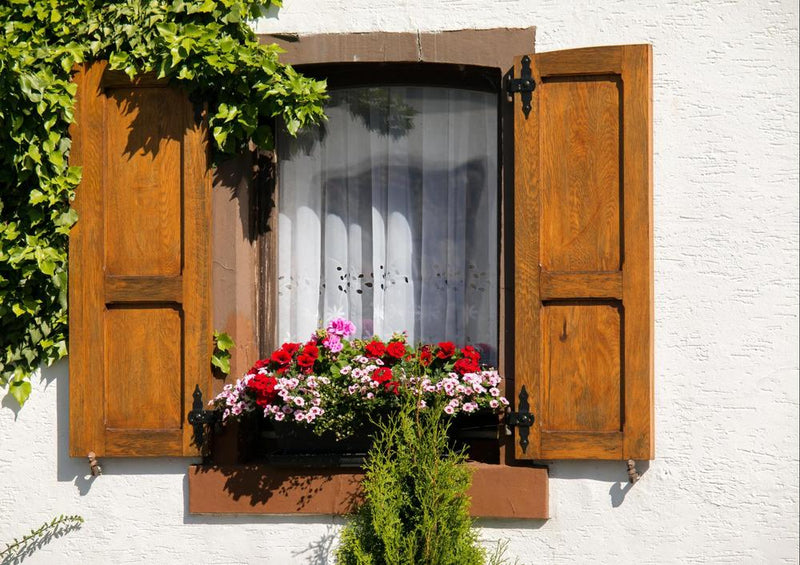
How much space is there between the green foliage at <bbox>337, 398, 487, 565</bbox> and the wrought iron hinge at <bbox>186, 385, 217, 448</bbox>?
726mm

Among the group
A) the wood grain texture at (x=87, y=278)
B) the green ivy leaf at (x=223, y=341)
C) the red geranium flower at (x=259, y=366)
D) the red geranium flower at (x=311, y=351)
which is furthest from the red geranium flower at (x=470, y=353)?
the wood grain texture at (x=87, y=278)

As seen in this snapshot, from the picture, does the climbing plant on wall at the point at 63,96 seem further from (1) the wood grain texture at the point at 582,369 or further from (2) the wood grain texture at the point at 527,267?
(1) the wood grain texture at the point at 582,369

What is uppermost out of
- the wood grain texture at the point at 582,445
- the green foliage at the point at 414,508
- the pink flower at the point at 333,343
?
the pink flower at the point at 333,343

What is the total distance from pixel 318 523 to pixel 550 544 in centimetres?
95

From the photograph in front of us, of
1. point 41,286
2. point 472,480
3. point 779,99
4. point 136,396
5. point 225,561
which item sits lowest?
point 225,561

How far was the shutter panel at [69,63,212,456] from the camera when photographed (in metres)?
4.93

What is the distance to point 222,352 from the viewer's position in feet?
16.4

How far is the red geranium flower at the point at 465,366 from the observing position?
480cm

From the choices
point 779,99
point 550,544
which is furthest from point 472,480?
point 779,99

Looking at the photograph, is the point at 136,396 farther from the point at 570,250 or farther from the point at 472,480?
the point at 570,250

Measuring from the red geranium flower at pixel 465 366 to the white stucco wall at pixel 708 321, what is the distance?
0.52 meters

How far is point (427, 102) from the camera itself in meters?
5.33

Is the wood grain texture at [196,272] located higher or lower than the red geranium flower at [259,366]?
higher

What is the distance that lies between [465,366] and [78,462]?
171cm
